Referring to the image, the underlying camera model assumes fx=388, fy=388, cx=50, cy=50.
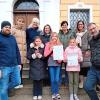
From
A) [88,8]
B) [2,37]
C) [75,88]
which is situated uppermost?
[88,8]

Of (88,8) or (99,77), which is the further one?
(88,8)

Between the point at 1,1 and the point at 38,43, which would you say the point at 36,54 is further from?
the point at 1,1

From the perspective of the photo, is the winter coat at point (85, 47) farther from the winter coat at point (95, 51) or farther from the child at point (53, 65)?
the winter coat at point (95, 51)

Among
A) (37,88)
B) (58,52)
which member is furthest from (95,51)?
(37,88)

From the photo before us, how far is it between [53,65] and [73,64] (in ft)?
1.48

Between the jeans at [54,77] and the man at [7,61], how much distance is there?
2.95ft

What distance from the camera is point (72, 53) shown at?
8750mm

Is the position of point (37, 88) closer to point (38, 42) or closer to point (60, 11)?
point (38, 42)

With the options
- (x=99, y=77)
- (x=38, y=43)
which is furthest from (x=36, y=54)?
(x=99, y=77)

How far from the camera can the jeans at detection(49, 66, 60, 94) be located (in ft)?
28.8

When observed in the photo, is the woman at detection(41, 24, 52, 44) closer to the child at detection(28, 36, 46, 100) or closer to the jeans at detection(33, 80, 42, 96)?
the child at detection(28, 36, 46, 100)


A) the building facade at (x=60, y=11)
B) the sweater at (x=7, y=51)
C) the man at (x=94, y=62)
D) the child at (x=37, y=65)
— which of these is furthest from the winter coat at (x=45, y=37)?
the building facade at (x=60, y=11)

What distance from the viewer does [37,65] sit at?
349 inches

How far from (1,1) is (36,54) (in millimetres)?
4171
